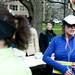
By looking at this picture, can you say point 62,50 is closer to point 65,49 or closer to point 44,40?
point 65,49

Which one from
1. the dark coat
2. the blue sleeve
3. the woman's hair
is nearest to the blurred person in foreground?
the woman's hair

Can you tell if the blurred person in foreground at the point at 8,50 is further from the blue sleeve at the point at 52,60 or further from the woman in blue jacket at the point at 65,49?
the blue sleeve at the point at 52,60

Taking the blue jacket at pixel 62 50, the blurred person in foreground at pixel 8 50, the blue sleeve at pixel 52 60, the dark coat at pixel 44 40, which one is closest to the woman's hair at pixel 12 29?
the blurred person in foreground at pixel 8 50

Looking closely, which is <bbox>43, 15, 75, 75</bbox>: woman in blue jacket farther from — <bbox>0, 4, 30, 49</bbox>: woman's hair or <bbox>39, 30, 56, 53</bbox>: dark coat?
<bbox>39, 30, 56, 53</bbox>: dark coat

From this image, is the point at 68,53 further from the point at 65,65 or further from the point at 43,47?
the point at 43,47

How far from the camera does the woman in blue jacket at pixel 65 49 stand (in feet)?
15.6

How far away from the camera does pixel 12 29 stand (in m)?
2.27

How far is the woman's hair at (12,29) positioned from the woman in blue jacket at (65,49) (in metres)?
2.34

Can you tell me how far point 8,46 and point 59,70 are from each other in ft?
9.08

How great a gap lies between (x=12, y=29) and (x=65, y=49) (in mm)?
2538

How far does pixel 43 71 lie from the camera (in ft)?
25.0

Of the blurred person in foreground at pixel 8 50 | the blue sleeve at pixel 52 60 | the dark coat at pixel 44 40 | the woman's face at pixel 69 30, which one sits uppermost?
the blurred person in foreground at pixel 8 50

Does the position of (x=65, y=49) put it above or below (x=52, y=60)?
above

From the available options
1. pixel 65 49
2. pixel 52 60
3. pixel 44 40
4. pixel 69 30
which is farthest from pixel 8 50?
pixel 44 40
